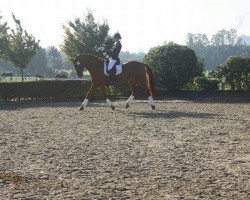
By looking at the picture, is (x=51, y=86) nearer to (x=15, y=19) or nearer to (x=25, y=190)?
(x=15, y=19)

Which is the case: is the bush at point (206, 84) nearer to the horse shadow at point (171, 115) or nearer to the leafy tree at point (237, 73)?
the leafy tree at point (237, 73)

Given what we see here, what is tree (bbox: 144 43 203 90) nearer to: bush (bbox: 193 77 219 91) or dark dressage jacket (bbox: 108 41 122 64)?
bush (bbox: 193 77 219 91)

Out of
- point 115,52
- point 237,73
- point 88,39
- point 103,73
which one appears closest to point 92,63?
point 103,73

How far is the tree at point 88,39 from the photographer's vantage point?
33781 mm

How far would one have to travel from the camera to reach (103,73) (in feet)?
54.7

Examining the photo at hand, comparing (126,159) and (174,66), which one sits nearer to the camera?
(126,159)

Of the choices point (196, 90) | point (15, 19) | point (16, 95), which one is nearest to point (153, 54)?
point (196, 90)

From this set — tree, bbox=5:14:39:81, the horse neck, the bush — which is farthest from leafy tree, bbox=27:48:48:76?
the horse neck

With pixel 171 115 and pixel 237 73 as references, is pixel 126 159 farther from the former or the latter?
pixel 237 73

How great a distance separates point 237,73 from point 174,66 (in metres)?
4.18

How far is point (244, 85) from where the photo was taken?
2498 centimetres

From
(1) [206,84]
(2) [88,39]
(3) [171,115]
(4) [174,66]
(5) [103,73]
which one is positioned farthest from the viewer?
(2) [88,39]

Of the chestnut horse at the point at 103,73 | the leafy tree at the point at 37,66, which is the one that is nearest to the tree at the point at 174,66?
the chestnut horse at the point at 103,73

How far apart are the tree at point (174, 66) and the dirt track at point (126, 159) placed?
12.5 m
